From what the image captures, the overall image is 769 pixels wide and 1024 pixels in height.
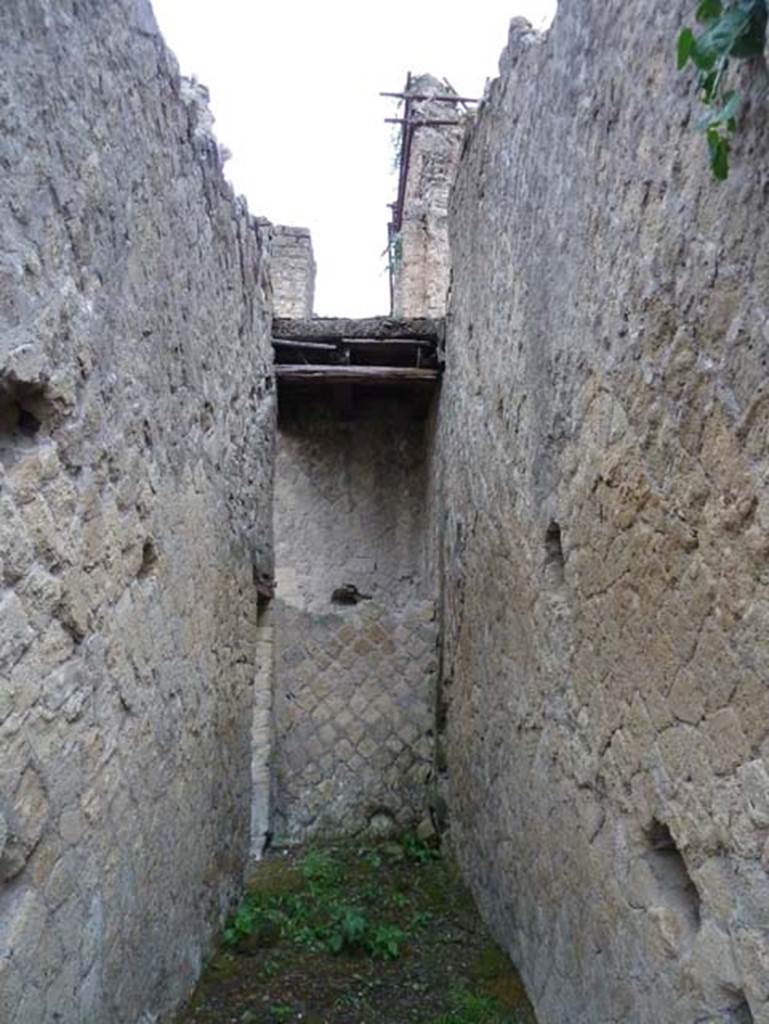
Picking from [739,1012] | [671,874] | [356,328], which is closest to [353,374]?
[356,328]

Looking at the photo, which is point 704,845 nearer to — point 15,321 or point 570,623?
point 570,623

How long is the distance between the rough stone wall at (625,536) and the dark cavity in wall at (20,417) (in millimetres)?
1468

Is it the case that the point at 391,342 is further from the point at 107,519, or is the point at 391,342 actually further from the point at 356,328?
the point at 107,519

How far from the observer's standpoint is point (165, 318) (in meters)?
2.97

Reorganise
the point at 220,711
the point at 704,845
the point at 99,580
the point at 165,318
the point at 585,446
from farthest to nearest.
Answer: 1. the point at 220,711
2. the point at 165,318
3. the point at 585,446
4. the point at 99,580
5. the point at 704,845

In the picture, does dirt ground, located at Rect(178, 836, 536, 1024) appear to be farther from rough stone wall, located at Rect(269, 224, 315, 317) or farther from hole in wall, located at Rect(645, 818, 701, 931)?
rough stone wall, located at Rect(269, 224, 315, 317)

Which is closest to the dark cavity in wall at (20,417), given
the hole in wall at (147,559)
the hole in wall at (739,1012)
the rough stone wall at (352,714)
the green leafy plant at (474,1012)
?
the hole in wall at (147,559)

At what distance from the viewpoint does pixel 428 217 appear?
9055mm

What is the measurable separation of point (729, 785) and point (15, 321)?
1.80 metres

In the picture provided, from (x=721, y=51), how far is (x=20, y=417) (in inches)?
64.3

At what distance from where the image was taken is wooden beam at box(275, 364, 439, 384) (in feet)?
20.6

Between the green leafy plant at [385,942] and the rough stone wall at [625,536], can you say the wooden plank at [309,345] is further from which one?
the green leafy plant at [385,942]

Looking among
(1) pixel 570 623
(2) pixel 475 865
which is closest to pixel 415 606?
(2) pixel 475 865

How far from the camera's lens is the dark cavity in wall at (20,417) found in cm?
188
